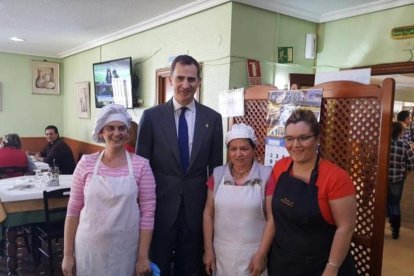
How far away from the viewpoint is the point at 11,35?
4.99 meters

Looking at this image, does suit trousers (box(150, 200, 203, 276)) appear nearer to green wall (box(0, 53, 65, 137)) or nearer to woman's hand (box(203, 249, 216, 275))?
woman's hand (box(203, 249, 216, 275))

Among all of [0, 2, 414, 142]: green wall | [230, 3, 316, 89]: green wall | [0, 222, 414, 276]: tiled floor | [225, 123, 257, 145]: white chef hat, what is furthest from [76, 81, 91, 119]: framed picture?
[225, 123, 257, 145]: white chef hat

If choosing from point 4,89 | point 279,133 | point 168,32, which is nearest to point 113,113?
point 279,133

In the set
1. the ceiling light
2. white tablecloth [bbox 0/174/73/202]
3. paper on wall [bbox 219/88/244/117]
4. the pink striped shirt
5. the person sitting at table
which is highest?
the ceiling light

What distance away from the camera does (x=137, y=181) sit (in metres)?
1.59

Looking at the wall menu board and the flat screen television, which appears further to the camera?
the flat screen television

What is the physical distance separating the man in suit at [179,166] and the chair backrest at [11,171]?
267cm

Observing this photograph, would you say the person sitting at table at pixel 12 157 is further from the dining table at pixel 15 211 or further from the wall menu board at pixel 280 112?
the wall menu board at pixel 280 112

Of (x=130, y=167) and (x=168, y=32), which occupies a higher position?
(x=168, y=32)

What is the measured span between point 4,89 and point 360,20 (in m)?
6.03

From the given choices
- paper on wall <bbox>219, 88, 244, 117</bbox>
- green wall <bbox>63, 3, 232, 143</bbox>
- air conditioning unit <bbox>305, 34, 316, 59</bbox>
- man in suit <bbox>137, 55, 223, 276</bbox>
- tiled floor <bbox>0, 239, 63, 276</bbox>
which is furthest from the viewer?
air conditioning unit <bbox>305, 34, 316, 59</bbox>

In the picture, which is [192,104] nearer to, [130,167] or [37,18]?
[130,167]

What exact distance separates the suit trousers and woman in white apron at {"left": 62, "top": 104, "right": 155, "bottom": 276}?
0.31ft

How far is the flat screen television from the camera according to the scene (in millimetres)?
4340
